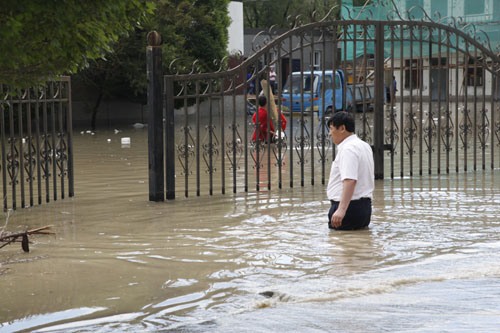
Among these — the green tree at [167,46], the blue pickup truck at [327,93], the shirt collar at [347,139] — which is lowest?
the shirt collar at [347,139]

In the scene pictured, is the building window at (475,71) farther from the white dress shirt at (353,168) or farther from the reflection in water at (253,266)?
the white dress shirt at (353,168)

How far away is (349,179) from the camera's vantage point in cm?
825

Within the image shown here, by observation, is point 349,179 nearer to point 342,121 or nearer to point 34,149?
point 342,121

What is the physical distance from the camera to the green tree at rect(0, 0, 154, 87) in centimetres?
585

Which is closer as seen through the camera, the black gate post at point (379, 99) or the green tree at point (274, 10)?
the black gate post at point (379, 99)

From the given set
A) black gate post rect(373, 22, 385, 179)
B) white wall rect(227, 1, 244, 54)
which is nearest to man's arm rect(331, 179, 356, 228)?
black gate post rect(373, 22, 385, 179)

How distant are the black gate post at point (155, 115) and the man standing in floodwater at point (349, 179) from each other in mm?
2933

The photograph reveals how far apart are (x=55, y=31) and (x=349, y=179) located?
133 inches

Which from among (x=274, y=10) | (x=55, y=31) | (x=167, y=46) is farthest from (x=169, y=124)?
(x=274, y=10)

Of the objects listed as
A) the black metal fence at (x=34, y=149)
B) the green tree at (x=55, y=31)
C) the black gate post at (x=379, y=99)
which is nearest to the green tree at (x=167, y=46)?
the black gate post at (x=379, y=99)

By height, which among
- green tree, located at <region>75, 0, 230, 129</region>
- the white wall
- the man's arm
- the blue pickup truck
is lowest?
the man's arm

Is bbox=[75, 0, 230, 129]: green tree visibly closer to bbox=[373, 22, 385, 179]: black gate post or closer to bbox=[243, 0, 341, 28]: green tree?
bbox=[373, 22, 385, 179]: black gate post

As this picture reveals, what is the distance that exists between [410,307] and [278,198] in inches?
222

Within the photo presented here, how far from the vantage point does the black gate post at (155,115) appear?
10.6 m
